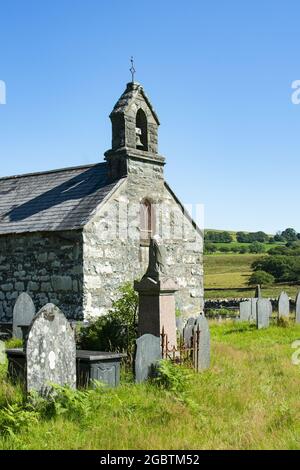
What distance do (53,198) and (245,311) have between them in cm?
908

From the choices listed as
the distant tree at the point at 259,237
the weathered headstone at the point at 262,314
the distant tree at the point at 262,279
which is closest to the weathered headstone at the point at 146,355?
the weathered headstone at the point at 262,314

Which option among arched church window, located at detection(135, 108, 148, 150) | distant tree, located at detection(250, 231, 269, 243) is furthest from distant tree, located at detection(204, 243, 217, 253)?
arched church window, located at detection(135, 108, 148, 150)

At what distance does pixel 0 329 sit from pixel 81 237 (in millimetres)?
3422

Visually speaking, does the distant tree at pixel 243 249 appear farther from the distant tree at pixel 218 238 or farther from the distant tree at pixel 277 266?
the distant tree at pixel 277 266

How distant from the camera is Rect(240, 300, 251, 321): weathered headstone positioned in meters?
22.5

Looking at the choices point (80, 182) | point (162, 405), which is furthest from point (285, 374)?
point (80, 182)

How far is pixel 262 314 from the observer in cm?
1919

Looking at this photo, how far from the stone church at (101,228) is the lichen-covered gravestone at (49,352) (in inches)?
291

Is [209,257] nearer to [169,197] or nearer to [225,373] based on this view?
[169,197]

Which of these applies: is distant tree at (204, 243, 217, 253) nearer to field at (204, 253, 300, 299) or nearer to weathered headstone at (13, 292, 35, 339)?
field at (204, 253, 300, 299)

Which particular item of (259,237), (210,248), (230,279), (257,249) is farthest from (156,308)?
(259,237)

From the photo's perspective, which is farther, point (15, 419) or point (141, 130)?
point (141, 130)

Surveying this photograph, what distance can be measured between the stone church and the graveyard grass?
21.5 ft

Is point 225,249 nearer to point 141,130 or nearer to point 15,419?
point 141,130
